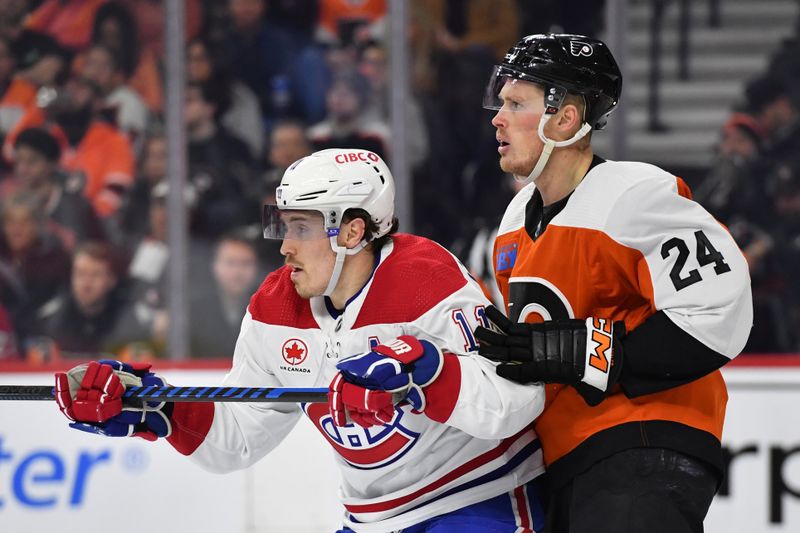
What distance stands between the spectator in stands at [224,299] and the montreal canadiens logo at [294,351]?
2475mm

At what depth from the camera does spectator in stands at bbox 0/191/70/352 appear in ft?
15.6

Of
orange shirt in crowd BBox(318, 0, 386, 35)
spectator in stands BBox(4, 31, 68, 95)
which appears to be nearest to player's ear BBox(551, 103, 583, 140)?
orange shirt in crowd BBox(318, 0, 386, 35)

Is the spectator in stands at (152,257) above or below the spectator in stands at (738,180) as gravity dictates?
below

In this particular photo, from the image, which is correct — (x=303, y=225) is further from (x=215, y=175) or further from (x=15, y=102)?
(x=15, y=102)

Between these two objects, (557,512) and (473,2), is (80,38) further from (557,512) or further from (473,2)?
(557,512)

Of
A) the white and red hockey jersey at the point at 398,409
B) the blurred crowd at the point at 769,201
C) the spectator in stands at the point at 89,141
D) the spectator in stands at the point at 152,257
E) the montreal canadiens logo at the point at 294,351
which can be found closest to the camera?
the white and red hockey jersey at the point at 398,409

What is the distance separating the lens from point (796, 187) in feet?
14.6

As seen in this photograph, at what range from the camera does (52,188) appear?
15.9ft

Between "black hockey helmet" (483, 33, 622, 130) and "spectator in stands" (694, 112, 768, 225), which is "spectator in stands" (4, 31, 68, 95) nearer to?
"spectator in stands" (694, 112, 768, 225)

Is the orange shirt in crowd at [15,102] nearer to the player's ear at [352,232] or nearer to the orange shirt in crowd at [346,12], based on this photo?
the orange shirt in crowd at [346,12]

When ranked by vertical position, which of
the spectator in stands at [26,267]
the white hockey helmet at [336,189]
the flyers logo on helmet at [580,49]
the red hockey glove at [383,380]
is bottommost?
the spectator in stands at [26,267]

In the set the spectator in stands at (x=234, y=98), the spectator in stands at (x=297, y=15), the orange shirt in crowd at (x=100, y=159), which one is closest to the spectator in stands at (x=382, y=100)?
the spectator in stands at (x=297, y=15)

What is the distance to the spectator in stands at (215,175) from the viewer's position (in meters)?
4.84

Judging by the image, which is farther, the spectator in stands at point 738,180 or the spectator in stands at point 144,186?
the spectator in stands at point 144,186
